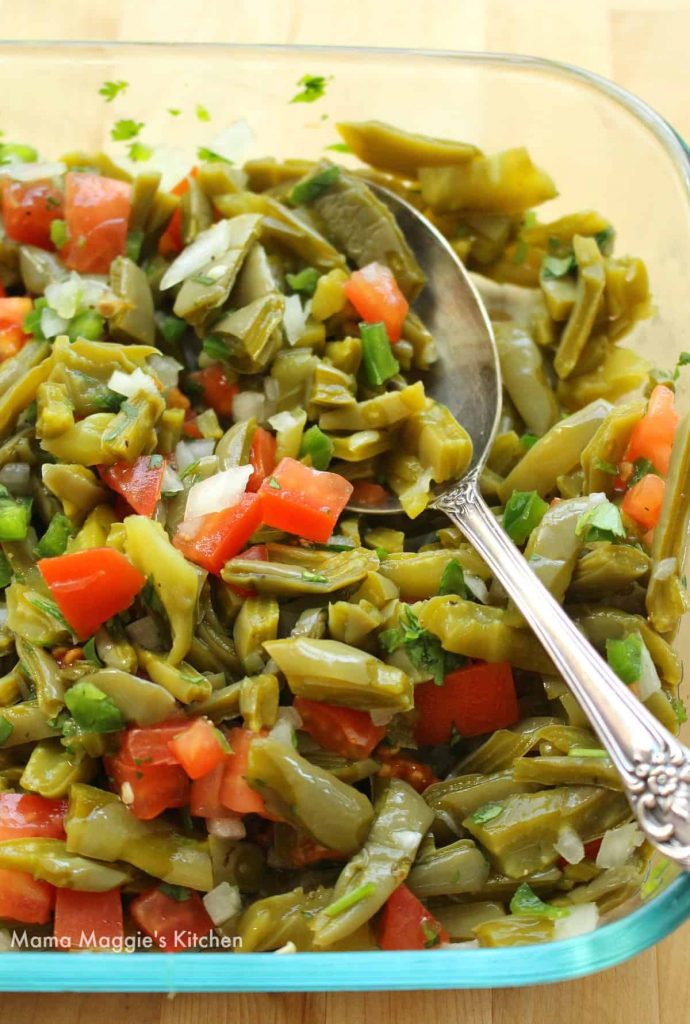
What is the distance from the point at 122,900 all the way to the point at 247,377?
1361mm

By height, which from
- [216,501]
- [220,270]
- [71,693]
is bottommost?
[71,693]

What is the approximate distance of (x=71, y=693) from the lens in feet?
6.89

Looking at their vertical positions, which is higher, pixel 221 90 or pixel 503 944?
pixel 221 90

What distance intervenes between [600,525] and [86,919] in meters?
1.40

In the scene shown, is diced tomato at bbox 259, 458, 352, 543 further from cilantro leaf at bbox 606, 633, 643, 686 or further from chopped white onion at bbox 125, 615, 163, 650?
cilantro leaf at bbox 606, 633, 643, 686

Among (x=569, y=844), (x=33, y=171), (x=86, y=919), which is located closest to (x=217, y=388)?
(x=33, y=171)

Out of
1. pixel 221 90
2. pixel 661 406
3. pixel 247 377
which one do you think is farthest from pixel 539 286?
pixel 221 90

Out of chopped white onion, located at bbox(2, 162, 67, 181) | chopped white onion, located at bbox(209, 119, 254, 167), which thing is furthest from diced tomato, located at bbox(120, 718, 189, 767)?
chopped white onion, located at bbox(209, 119, 254, 167)

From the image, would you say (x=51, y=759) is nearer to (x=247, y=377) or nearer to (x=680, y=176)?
(x=247, y=377)

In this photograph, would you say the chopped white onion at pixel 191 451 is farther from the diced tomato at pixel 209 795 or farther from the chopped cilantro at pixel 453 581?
the diced tomato at pixel 209 795

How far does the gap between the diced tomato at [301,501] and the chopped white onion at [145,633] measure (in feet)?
1.17

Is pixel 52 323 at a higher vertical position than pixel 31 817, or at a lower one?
higher

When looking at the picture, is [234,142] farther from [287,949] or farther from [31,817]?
[287,949]

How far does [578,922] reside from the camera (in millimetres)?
1995
